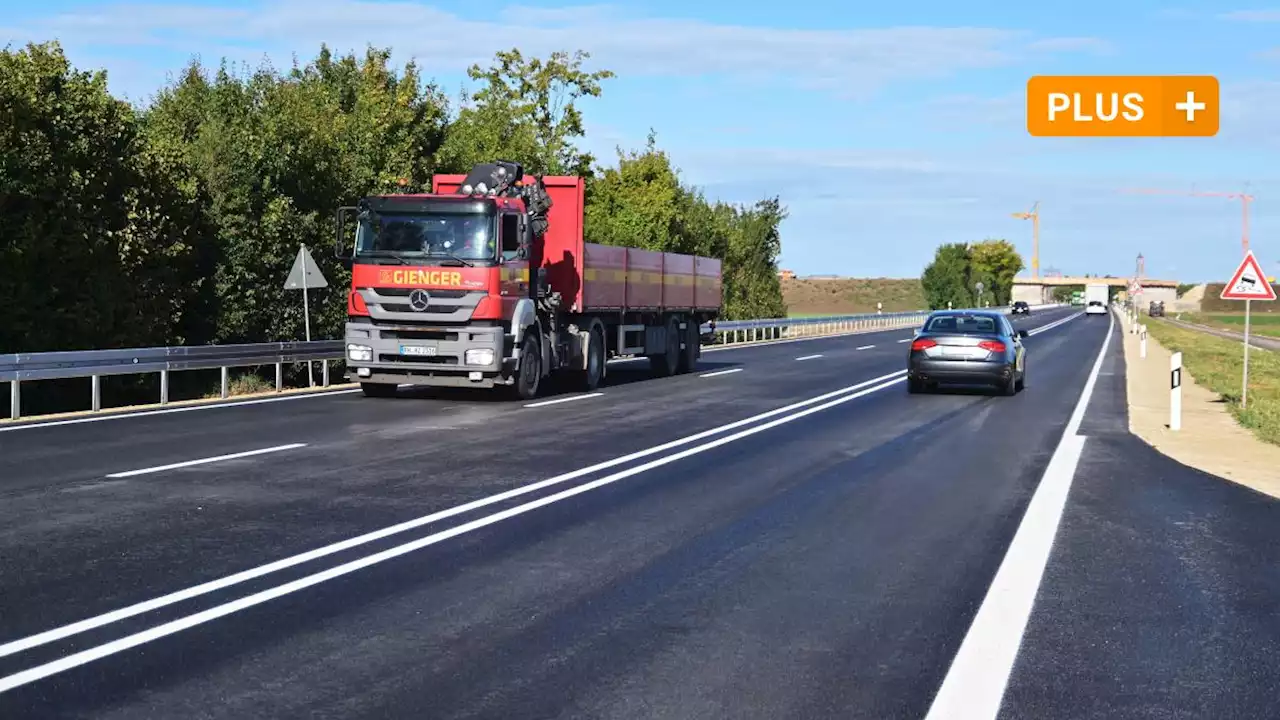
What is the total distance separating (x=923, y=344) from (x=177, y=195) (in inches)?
522

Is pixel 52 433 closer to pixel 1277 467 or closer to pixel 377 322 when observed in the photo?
pixel 377 322

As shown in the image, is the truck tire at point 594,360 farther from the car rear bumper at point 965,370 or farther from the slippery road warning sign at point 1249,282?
the slippery road warning sign at point 1249,282

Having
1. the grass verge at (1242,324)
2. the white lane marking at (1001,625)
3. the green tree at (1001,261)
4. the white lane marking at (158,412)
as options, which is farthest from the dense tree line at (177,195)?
the green tree at (1001,261)

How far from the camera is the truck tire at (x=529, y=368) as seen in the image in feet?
66.6

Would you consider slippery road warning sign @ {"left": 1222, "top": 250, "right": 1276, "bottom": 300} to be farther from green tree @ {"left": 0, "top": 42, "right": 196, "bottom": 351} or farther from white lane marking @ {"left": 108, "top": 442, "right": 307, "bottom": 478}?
green tree @ {"left": 0, "top": 42, "right": 196, "bottom": 351}

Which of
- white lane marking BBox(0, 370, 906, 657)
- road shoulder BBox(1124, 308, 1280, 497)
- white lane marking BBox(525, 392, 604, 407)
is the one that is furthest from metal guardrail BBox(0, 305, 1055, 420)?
road shoulder BBox(1124, 308, 1280, 497)

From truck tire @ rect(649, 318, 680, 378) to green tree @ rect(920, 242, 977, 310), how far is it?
94.4m

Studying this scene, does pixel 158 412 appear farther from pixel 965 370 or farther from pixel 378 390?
pixel 965 370

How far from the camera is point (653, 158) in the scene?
55656mm

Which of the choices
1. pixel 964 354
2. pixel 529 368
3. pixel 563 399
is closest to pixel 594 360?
pixel 563 399

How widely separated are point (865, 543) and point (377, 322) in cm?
1230

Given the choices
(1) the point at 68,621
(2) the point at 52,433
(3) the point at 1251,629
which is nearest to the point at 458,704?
(1) the point at 68,621

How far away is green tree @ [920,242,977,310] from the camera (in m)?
121

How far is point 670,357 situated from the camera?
28.3 m
